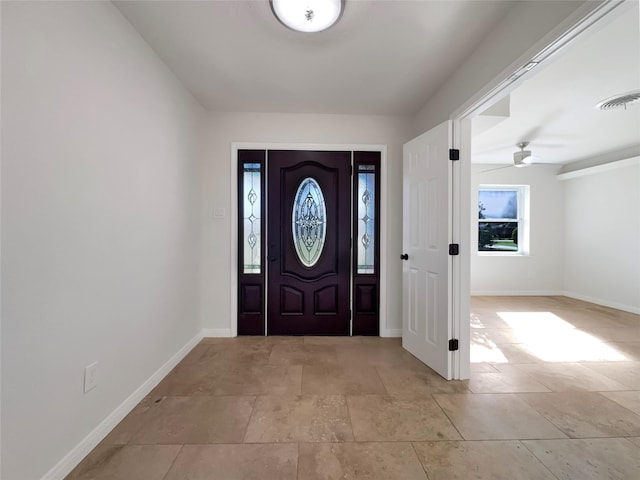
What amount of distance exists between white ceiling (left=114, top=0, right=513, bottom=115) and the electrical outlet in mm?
2059

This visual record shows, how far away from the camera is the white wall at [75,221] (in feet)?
3.37

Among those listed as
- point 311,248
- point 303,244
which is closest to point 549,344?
point 311,248

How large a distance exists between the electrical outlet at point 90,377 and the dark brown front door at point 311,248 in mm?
1644

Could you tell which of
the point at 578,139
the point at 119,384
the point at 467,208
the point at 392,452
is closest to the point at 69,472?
the point at 119,384

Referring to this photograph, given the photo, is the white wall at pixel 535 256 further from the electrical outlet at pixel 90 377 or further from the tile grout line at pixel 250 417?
the electrical outlet at pixel 90 377

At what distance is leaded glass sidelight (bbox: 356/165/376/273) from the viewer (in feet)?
9.75

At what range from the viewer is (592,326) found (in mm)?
3301

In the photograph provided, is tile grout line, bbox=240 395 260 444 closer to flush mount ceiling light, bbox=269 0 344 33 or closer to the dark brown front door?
the dark brown front door

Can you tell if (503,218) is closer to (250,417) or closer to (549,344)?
(549,344)

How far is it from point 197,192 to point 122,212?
115 centimetres

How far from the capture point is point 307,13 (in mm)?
1476

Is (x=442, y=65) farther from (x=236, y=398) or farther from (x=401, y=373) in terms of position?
(x=236, y=398)

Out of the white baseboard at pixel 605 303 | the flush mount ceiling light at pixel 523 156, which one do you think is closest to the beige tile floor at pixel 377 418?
the white baseboard at pixel 605 303

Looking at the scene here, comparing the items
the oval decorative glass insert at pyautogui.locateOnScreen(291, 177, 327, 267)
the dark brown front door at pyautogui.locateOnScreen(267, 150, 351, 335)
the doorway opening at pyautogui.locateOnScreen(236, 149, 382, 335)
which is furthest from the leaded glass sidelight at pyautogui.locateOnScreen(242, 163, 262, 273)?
the oval decorative glass insert at pyautogui.locateOnScreen(291, 177, 327, 267)
